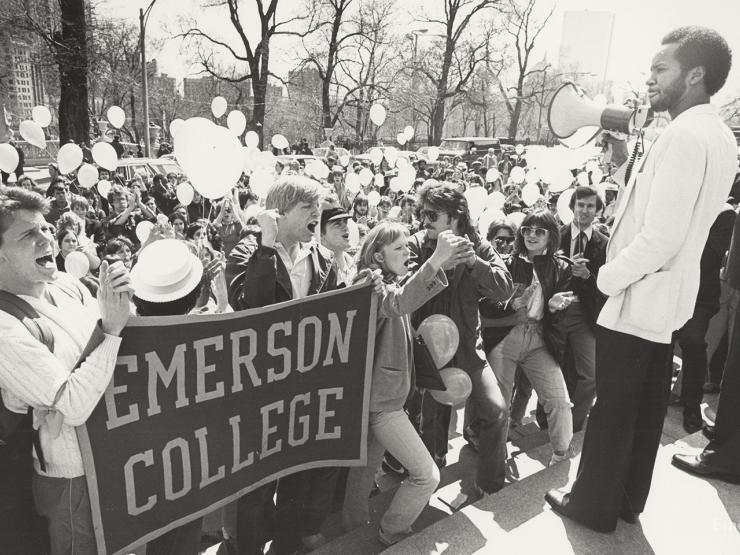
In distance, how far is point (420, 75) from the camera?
93.7 ft

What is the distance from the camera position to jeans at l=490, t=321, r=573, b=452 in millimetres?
3125

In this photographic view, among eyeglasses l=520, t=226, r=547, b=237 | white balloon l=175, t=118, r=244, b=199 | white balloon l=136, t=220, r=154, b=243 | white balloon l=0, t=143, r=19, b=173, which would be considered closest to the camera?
eyeglasses l=520, t=226, r=547, b=237

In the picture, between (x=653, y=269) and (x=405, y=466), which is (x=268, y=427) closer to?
(x=405, y=466)

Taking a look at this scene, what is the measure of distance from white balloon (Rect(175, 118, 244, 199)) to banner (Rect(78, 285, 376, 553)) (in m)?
2.12

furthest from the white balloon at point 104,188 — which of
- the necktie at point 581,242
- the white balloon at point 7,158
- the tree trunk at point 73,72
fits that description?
the tree trunk at point 73,72

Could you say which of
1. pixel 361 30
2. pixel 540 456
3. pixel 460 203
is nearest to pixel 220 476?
pixel 460 203

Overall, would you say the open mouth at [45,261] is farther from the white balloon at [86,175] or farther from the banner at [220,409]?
the white balloon at [86,175]

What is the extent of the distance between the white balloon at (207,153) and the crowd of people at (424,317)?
0.87 m

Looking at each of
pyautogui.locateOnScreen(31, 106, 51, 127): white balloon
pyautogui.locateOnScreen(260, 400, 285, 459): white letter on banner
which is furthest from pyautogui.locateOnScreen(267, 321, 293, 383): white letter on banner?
pyautogui.locateOnScreen(31, 106, 51, 127): white balloon

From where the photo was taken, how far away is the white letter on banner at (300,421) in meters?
2.35

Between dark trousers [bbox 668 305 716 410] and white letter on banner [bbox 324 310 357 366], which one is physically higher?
white letter on banner [bbox 324 310 357 366]

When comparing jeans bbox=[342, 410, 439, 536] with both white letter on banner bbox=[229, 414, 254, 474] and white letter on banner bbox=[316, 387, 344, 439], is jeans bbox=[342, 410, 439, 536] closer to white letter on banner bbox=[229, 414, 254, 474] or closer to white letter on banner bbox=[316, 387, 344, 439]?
white letter on banner bbox=[316, 387, 344, 439]

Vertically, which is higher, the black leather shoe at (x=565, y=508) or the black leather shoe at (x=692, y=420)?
the black leather shoe at (x=565, y=508)

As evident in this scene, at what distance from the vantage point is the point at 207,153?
12.9 feet
